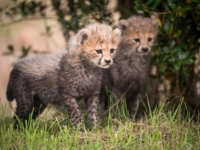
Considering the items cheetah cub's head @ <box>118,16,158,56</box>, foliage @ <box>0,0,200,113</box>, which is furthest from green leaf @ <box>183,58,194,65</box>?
cheetah cub's head @ <box>118,16,158,56</box>

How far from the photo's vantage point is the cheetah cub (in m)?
5.73

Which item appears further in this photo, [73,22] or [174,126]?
[73,22]

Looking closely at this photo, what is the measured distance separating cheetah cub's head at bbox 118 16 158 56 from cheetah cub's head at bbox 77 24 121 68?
634 mm

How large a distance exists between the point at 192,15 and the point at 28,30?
249 inches

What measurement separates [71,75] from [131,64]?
1031mm

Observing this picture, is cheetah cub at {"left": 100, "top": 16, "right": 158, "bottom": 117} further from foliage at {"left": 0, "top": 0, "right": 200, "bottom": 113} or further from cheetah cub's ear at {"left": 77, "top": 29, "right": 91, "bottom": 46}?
cheetah cub's ear at {"left": 77, "top": 29, "right": 91, "bottom": 46}

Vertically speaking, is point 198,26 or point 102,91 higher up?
point 198,26

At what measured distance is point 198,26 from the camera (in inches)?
221

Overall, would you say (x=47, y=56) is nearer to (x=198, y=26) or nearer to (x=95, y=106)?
(x=95, y=106)

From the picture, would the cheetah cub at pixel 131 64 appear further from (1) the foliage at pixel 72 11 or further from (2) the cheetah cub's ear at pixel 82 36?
(2) the cheetah cub's ear at pixel 82 36

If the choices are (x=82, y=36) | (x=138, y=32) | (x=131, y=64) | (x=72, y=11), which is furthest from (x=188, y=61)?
(x=72, y=11)

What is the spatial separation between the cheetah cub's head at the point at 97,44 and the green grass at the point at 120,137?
0.59 meters

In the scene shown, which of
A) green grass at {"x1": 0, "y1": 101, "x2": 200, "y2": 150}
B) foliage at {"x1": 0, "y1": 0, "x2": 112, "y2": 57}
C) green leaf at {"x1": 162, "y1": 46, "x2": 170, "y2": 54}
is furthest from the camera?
foliage at {"x1": 0, "y1": 0, "x2": 112, "y2": 57}

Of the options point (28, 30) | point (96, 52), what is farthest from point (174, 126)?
point (28, 30)
